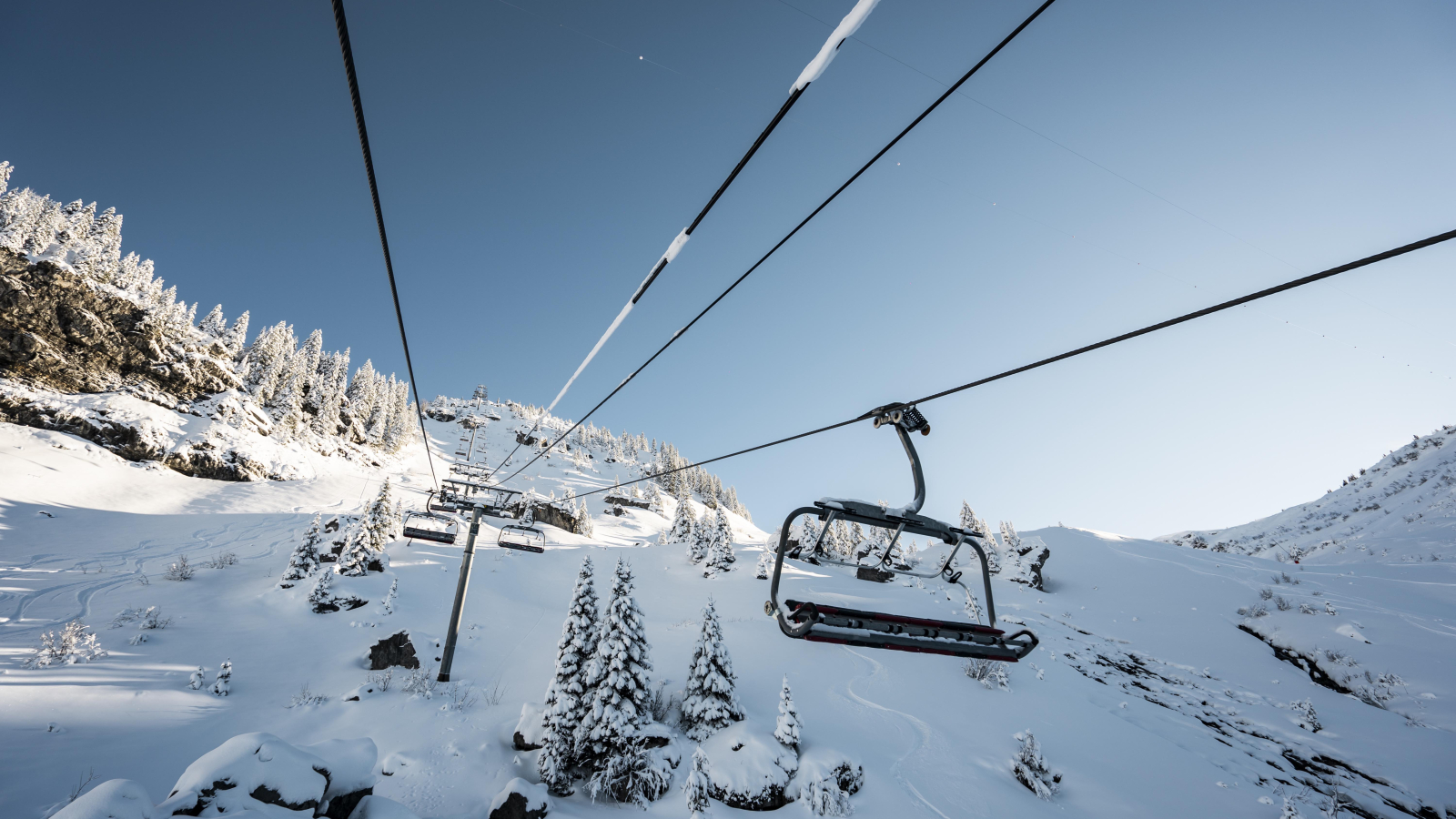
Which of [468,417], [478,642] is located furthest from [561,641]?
[468,417]

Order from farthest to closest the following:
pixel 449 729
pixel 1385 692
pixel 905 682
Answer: pixel 905 682
pixel 1385 692
pixel 449 729

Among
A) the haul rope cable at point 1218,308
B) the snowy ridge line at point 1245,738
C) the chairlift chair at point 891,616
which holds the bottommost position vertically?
the snowy ridge line at point 1245,738

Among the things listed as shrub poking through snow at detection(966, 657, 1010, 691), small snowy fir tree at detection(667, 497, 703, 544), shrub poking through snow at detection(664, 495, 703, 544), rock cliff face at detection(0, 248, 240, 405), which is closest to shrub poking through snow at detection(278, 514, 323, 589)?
shrub poking through snow at detection(966, 657, 1010, 691)

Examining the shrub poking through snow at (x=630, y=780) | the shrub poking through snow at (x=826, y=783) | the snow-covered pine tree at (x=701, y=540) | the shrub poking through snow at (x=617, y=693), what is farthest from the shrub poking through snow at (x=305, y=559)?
the snow-covered pine tree at (x=701, y=540)

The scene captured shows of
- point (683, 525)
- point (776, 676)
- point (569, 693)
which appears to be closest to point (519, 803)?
point (569, 693)

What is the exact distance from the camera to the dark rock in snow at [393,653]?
1708cm

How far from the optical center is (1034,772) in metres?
13.5

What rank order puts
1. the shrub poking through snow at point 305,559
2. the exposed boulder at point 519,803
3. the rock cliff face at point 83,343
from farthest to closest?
the rock cliff face at point 83,343
the shrub poking through snow at point 305,559
the exposed boulder at point 519,803

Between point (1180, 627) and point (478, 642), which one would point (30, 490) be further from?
point (1180, 627)

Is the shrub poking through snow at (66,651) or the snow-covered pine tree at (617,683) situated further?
the shrub poking through snow at (66,651)

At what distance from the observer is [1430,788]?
1198 cm

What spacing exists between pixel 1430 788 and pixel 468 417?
486 ft

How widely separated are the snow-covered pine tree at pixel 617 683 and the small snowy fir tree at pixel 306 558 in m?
19.3

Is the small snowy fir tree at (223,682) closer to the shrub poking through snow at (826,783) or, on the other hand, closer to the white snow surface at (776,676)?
the white snow surface at (776,676)
